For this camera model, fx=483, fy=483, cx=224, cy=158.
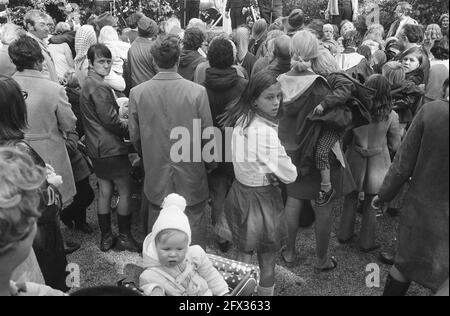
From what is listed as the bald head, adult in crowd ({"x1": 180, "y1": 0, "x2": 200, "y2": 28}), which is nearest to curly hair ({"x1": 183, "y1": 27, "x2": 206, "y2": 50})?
the bald head

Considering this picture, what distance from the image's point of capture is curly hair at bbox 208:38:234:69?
3.84 meters

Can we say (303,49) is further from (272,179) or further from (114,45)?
(114,45)

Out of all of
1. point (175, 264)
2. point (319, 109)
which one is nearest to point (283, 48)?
point (319, 109)

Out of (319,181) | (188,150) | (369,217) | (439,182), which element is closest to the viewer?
(439,182)

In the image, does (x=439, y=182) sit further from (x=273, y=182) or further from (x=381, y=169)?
(x=381, y=169)

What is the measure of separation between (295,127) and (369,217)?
1134 mm

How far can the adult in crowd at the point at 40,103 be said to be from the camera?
357 centimetres

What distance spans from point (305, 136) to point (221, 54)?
0.94 metres

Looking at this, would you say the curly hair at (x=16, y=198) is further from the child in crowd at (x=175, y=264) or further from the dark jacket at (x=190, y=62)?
the dark jacket at (x=190, y=62)

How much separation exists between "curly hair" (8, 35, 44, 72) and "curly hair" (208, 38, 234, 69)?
4.34ft

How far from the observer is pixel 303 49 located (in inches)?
144
